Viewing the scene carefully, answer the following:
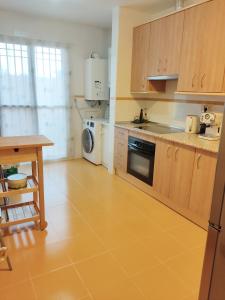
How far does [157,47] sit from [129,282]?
9.26ft

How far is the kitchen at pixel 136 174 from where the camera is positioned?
176 centimetres

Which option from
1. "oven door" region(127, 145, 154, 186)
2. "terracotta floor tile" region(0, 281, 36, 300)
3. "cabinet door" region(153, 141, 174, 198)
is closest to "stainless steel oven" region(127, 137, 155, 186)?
"oven door" region(127, 145, 154, 186)

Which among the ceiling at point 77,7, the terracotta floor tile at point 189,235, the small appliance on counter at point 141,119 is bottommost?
the terracotta floor tile at point 189,235

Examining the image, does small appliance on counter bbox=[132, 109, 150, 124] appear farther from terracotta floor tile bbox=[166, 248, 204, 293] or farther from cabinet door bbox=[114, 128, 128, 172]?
terracotta floor tile bbox=[166, 248, 204, 293]

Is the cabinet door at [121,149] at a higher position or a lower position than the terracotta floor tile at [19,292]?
higher

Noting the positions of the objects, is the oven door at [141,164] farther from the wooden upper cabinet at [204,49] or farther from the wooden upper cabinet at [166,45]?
the wooden upper cabinet at [166,45]

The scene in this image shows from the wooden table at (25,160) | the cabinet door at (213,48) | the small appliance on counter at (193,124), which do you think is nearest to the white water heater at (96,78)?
the small appliance on counter at (193,124)

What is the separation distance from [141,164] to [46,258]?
5.86 feet

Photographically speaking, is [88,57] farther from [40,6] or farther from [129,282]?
[129,282]

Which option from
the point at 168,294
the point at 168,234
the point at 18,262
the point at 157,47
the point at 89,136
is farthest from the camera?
the point at 89,136

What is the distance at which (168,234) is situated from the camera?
232 cm

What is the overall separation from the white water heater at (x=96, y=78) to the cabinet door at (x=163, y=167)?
2026 millimetres

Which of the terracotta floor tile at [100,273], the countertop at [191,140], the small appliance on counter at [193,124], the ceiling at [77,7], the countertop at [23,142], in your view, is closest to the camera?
the terracotta floor tile at [100,273]

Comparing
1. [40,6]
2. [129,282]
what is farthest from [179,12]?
[129,282]
